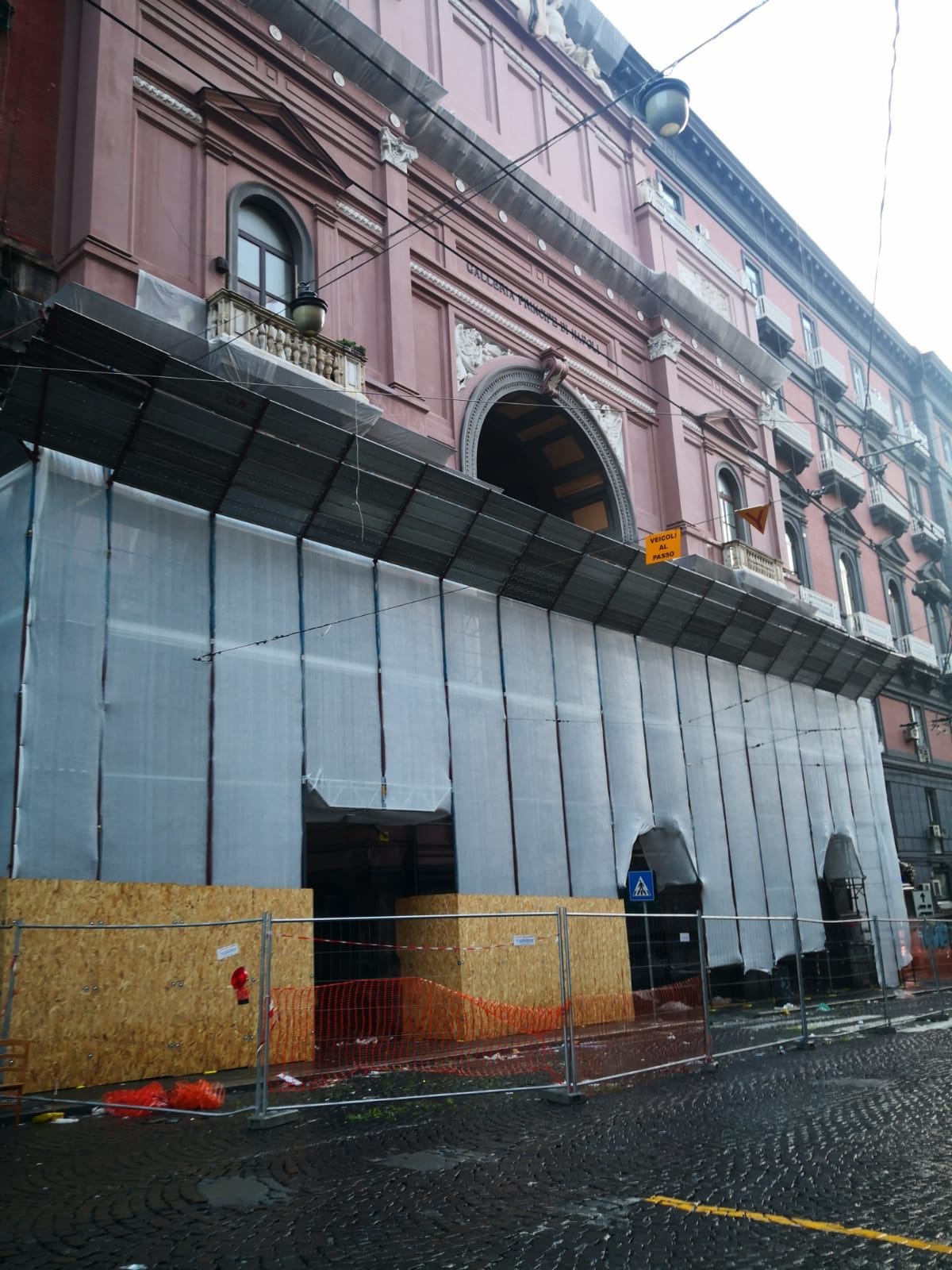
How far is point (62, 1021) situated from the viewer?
10820 mm

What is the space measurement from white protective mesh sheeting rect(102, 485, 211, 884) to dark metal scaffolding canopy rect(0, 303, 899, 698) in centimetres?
73

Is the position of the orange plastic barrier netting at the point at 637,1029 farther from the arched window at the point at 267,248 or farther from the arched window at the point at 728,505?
the arched window at the point at 728,505

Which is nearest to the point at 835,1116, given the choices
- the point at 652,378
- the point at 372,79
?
the point at 372,79

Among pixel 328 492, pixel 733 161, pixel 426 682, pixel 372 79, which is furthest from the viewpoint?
pixel 733 161

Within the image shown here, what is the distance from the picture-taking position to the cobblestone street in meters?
5.38

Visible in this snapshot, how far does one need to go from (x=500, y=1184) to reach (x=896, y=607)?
1367 inches

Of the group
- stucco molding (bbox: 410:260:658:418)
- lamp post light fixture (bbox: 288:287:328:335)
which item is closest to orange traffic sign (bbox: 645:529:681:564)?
stucco molding (bbox: 410:260:658:418)

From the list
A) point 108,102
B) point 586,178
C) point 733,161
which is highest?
point 733,161

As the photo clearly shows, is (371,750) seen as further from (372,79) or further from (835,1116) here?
(372,79)

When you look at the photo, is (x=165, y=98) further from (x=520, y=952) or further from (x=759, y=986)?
(x=759, y=986)

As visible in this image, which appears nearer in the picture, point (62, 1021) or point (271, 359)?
point (62, 1021)

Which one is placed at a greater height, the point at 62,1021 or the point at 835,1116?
the point at 62,1021

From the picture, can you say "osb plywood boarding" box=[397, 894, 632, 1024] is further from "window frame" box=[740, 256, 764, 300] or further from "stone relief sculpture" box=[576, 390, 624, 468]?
"window frame" box=[740, 256, 764, 300]

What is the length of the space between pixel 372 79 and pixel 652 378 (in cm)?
980
